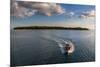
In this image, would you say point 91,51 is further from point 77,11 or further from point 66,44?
point 77,11

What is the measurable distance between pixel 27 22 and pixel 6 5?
27 cm

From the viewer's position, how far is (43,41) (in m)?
2.12

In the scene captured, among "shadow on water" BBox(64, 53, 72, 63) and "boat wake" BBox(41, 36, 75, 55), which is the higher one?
"boat wake" BBox(41, 36, 75, 55)

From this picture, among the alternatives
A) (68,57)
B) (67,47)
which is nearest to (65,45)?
(67,47)

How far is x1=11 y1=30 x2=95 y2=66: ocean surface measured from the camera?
2043 mm

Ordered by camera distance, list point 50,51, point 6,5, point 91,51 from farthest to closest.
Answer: point 91,51 → point 50,51 → point 6,5

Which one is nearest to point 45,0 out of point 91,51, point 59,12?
point 59,12

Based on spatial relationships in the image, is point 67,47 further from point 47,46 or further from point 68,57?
point 47,46

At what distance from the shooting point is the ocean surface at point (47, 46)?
6.70 ft

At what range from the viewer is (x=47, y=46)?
2135 millimetres

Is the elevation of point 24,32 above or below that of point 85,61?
above

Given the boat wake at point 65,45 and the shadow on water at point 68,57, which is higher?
the boat wake at point 65,45

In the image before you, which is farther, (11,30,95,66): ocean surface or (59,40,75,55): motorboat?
(59,40,75,55): motorboat

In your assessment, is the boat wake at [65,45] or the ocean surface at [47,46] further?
the boat wake at [65,45]
